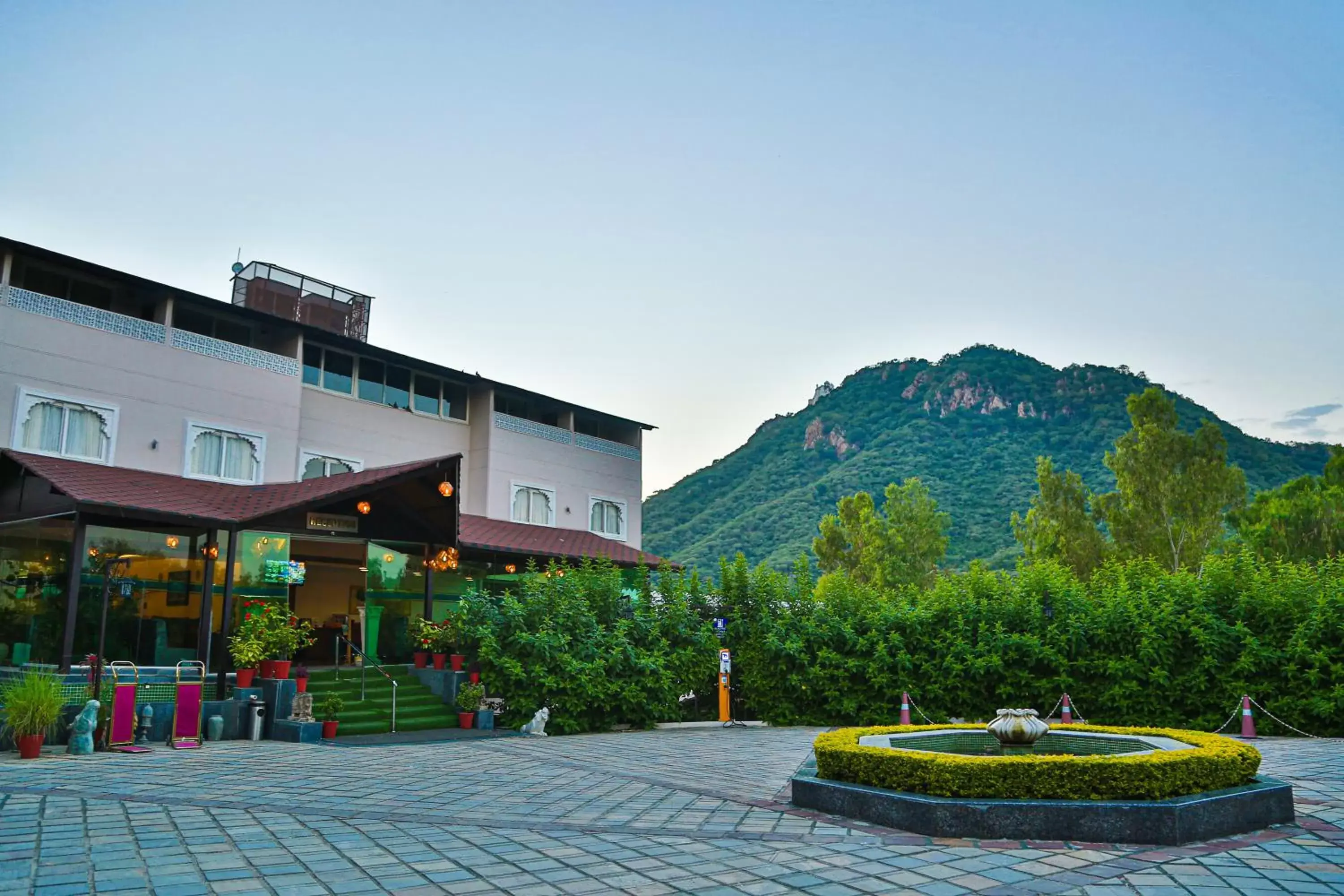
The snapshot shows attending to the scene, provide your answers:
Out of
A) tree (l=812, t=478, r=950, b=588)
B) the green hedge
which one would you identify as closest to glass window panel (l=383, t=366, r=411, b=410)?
the green hedge

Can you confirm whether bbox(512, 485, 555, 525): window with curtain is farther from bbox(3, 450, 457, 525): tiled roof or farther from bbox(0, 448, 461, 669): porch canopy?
bbox(3, 450, 457, 525): tiled roof

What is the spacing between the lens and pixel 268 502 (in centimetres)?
1525

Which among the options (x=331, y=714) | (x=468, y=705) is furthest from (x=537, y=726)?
(x=331, y=714)

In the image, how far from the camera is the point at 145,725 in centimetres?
1229

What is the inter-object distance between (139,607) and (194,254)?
1069 centimetres

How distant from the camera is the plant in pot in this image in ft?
44.5

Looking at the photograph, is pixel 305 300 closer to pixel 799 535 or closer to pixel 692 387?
pixel 692 387

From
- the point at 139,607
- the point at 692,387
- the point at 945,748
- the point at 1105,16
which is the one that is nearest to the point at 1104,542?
the point at 692,387

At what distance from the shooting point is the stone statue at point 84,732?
1114cm

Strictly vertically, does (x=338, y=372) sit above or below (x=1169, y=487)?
above

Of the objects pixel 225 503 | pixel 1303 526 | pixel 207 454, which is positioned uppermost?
pixel 207 454

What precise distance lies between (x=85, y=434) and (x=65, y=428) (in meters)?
0.32

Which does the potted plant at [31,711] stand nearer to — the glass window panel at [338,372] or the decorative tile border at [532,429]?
the glass window panel at [338,372]

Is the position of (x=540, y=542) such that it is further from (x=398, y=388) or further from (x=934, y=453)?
(x=934, y=453)
